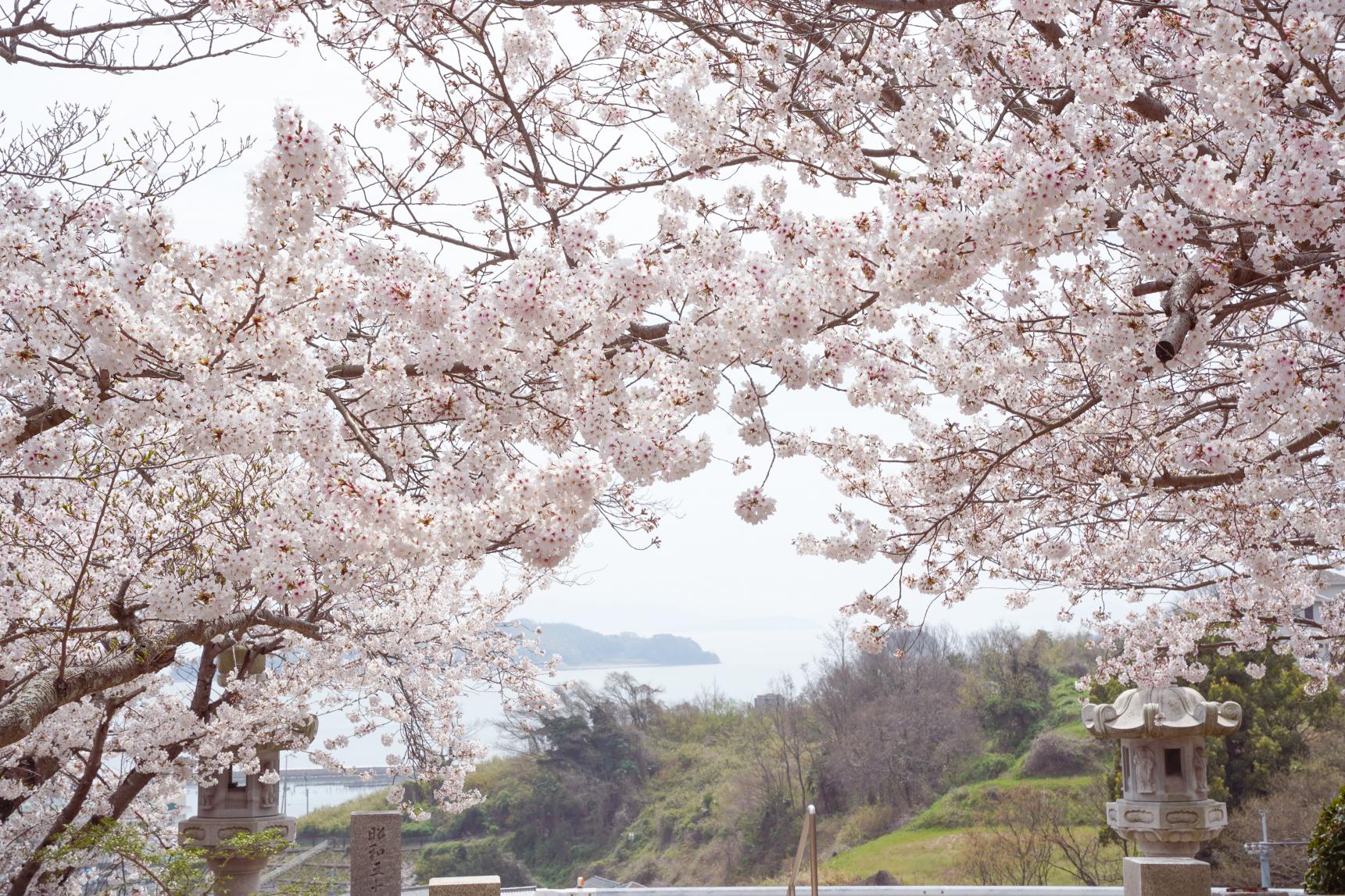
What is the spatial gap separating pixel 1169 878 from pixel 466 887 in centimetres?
356

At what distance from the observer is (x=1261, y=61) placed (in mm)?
2215

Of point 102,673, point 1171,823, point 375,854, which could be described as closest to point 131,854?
point 102,673

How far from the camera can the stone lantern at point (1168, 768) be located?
19.4ft

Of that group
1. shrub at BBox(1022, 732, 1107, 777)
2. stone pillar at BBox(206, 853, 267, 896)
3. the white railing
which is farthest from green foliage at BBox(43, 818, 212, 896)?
shrub at BBox(1022, 732, 1107, 777)

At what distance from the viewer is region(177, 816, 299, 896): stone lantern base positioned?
5.31 metres

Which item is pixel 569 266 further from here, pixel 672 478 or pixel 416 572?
pixel 416 572

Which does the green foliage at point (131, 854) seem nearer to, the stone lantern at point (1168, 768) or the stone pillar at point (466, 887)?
the stone pillar at point (466, 887)

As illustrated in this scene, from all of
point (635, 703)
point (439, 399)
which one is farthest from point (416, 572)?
point (635, 703)

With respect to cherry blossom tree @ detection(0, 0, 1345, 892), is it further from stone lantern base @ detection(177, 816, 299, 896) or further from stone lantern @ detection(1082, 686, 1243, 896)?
stone lantern @ detection(1082, 686, 1243, 896)

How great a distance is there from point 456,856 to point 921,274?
16868 mm

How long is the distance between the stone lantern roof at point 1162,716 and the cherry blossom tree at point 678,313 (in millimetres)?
1706

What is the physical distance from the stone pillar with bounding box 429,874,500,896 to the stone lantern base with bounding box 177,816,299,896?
86cm

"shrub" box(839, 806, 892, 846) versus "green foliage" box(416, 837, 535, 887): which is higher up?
"shrub" box(839, 806, 892, 846)

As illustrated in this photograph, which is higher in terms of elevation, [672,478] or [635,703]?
[672,478]
